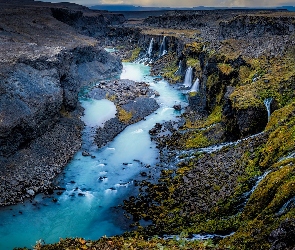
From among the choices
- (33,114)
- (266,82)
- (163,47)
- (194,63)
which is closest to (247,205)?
(266,82)

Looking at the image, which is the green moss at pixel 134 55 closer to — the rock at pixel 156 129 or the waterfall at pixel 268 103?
the rock at pixel 156 129

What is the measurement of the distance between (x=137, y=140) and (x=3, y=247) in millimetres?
24179

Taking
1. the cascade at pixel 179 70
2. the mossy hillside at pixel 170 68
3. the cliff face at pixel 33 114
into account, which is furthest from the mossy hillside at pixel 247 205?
the cascade at pixel 179 70

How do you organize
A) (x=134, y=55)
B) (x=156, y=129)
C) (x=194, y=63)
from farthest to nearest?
1. (x=134, y=55)
2. (x=194, y=63)
3. (x=156, y=129)

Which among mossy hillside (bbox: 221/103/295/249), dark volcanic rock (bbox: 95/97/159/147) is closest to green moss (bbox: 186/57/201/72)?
dark volcanic rock (bbox: 95/97/159/147)

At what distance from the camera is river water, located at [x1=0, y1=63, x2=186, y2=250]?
29.2 metres

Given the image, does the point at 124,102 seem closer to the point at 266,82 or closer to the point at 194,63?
the point at 194,63

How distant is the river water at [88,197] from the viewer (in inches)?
1152

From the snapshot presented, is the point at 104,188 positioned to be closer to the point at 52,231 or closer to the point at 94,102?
the point at 52,231

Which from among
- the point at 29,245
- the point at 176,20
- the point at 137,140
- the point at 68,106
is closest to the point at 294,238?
the point at 29,245

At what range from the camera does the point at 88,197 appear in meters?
34.5

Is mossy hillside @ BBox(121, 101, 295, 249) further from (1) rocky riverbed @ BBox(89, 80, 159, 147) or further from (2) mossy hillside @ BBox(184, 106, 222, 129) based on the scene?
(1) rocky riverbed @ BBox(89, 80, 159, 147)

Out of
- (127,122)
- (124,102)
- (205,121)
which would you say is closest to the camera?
(205,121)

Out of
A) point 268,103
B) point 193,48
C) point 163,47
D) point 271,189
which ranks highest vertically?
point 163,47
